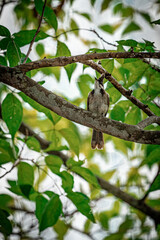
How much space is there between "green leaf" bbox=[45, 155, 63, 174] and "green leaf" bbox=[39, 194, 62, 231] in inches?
17.5

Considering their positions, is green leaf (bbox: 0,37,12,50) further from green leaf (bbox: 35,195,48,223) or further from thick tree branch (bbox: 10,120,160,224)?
thick tree branch (bbox: 10,120,160,224)

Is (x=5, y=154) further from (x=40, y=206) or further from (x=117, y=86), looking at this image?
(x=117, y=86)

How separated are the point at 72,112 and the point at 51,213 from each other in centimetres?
86

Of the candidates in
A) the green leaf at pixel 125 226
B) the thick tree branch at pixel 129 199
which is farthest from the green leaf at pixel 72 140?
the green leaf at pixel 125 226

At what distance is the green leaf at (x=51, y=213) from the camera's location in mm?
1812

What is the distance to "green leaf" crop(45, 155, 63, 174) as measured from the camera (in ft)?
7.80

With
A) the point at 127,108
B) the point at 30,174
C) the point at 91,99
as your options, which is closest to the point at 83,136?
the point at 91,99

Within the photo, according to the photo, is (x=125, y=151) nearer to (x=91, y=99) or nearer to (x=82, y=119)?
(x=91, y=99)

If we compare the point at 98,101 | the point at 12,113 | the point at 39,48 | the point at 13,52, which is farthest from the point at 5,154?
the point at 39,48

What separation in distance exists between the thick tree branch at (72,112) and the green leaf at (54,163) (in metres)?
0.53

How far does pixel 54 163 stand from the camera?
239 centimetres

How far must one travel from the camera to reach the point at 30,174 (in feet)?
7.47

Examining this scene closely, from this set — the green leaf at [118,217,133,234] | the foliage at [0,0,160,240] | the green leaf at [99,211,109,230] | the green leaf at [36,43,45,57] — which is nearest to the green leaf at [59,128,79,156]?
the foliage at [0,0,160,240]

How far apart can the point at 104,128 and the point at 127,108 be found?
802 millimetres
